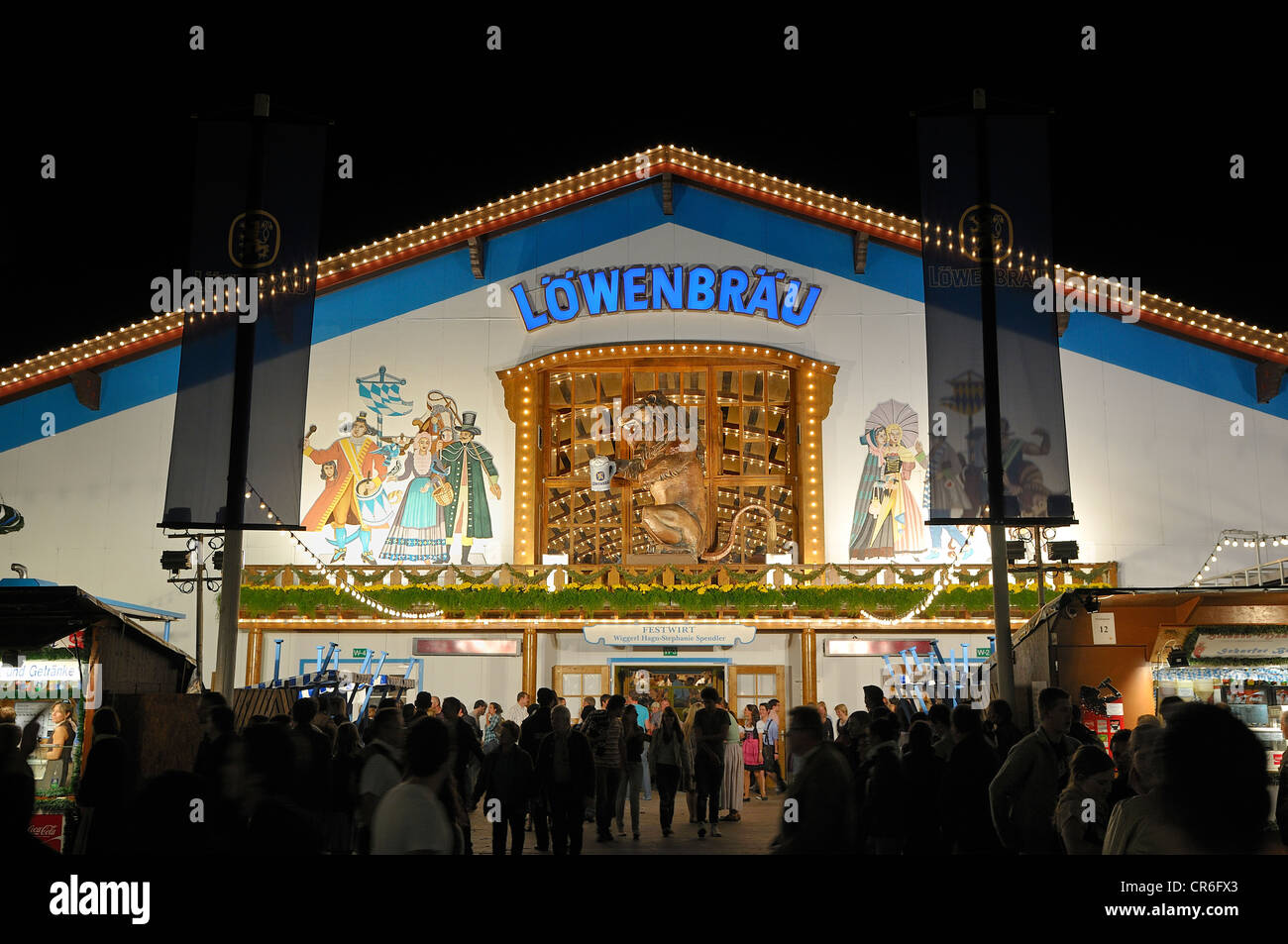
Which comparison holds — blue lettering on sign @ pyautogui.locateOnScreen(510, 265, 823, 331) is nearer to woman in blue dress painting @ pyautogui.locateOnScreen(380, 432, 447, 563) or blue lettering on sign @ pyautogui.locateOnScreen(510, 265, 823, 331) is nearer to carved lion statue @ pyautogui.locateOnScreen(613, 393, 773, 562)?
carved lion statue @ pyautogui.locateOnScreen(613, 393, 773, 562)

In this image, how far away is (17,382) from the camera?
865 inches

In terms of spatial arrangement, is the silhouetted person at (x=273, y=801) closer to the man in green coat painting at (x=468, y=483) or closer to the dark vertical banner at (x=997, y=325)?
Result: the dark vertical banner at (x=997, y=325)

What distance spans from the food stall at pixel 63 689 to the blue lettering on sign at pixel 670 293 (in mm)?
13033

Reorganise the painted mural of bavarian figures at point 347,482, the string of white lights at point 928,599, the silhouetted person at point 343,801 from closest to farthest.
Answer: the silhouetted person at point 343,801 < the string of white lights at point 928,599 < the painted mural of bavarian figures at point 347,482

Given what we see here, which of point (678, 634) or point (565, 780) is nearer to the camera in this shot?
point (565, 780)

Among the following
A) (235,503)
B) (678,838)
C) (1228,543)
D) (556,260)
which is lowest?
(678,838)

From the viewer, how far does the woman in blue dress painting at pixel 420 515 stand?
21.8m

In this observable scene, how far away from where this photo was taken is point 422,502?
2208 centimetres

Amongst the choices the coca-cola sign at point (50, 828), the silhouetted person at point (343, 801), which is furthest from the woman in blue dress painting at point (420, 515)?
the silhouetted person at point (343, 801)

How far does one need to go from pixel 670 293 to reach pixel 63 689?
14479mm

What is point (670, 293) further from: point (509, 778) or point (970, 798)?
point (970, 798)

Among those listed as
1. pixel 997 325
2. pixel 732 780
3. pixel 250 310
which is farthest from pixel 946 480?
pixel 250 310

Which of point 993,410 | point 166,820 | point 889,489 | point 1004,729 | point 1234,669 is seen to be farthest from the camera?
point 889,489

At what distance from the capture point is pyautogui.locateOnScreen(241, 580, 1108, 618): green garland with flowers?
20469 millimetres
